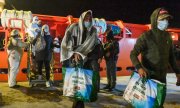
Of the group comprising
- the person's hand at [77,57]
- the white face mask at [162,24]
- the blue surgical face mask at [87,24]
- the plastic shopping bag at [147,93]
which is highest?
the blue surgical face mask at [87,24]

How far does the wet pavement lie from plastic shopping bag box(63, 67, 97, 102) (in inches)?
55.1

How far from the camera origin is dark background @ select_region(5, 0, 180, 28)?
32.1 m

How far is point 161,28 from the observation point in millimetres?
4305

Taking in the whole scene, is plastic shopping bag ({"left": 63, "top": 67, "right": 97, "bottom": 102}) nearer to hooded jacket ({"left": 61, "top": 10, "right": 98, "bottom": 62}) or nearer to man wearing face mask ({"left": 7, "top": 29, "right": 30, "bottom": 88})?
hooded jacket ({"left": 61, "top": 10, "right": 98, "bottom": 62})

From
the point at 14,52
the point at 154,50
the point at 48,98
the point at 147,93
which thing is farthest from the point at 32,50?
the point at 147,93

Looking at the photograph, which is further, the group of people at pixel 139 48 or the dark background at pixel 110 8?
the dark background at pixel 110 8

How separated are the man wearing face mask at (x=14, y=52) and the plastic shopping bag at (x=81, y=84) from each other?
139 inches

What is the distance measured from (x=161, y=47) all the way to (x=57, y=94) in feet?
12.8

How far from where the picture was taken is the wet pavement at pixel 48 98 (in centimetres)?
640

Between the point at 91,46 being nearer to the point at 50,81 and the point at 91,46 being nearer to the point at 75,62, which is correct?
the point at 75,62

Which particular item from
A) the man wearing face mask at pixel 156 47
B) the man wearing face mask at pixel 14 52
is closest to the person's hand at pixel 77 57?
the man wearing face mask at pixel 156 47

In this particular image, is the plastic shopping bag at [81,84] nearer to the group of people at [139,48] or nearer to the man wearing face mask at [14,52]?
the group of people at [139,48]

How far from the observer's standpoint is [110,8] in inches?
1329

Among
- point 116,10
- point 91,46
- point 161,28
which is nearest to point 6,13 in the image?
point 91,46
